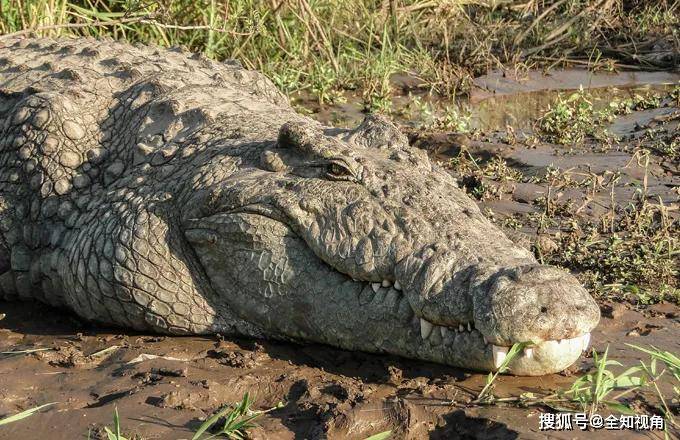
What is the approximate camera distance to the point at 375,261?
3.85 meters

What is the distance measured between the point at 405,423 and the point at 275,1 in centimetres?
575

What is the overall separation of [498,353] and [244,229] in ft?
4.20

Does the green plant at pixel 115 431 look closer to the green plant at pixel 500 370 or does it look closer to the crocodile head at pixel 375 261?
the crocodile head at pixel 375 261

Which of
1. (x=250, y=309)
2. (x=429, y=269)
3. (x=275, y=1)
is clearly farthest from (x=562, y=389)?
(x=275, y=1)

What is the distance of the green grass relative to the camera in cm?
784

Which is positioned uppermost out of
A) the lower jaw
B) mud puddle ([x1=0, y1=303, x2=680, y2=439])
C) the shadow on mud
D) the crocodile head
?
the crocodile head

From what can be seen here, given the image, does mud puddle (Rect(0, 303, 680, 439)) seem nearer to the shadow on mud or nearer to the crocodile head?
the shadow on mud

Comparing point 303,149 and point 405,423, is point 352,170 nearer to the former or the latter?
point 303,149

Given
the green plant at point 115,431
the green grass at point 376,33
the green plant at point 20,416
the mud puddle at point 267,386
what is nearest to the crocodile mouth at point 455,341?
the mud puddle at point 267,386

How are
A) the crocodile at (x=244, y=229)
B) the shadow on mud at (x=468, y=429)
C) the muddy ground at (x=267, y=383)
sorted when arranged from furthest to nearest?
the crocodile at (x=244, y=229)
the muddy ground at (x=267, y=383)
the shadow on mud at (x=468, y=429)

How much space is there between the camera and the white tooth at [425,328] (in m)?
3.71

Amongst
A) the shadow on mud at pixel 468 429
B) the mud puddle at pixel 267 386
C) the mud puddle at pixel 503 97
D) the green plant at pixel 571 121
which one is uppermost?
the mud puddle at pixel 503 97

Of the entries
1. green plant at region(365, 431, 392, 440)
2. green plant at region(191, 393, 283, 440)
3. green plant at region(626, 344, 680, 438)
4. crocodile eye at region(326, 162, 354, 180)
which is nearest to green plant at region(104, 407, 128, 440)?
green plant at region(191, 393, 283, 440)

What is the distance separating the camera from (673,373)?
141 inches
